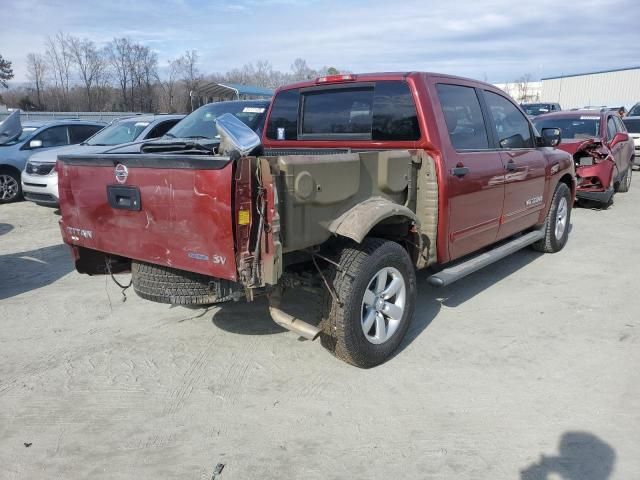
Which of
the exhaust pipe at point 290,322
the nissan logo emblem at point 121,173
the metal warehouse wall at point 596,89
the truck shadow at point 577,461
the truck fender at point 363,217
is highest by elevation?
the metal warehouse wall at point 596,89

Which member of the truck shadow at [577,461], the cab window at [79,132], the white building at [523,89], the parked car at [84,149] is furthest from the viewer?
the white building at [523,89]

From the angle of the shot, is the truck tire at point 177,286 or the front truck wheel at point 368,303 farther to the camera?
the front truck wheel at point 368,303

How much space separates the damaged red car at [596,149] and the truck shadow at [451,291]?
3123mm

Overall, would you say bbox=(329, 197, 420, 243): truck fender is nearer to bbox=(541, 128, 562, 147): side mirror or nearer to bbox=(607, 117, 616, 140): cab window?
bbox=(541, 128, 562, 147): side mirror

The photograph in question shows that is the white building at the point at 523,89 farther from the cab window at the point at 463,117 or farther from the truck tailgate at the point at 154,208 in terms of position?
the truck tailgate at the point at 154,208

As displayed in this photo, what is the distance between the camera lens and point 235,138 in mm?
2834

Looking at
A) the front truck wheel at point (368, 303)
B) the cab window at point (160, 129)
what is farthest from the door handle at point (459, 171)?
the cab window at point (160, 129)

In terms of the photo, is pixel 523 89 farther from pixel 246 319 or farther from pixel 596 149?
pixel 246 319

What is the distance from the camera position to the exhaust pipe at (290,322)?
326 centimetres

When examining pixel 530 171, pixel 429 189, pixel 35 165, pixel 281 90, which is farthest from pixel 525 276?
pixel 35 165

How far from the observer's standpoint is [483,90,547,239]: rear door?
16.2 ft

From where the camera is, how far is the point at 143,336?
4133 millimetres

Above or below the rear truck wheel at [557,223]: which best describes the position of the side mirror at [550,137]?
above

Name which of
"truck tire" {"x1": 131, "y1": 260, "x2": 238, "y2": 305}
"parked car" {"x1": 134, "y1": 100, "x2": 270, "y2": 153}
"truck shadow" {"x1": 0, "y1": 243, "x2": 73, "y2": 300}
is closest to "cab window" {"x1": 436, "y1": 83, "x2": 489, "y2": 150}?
"truck tire" {"x1": 131, "y1": 260, "x2": 238, "y2": 305}
